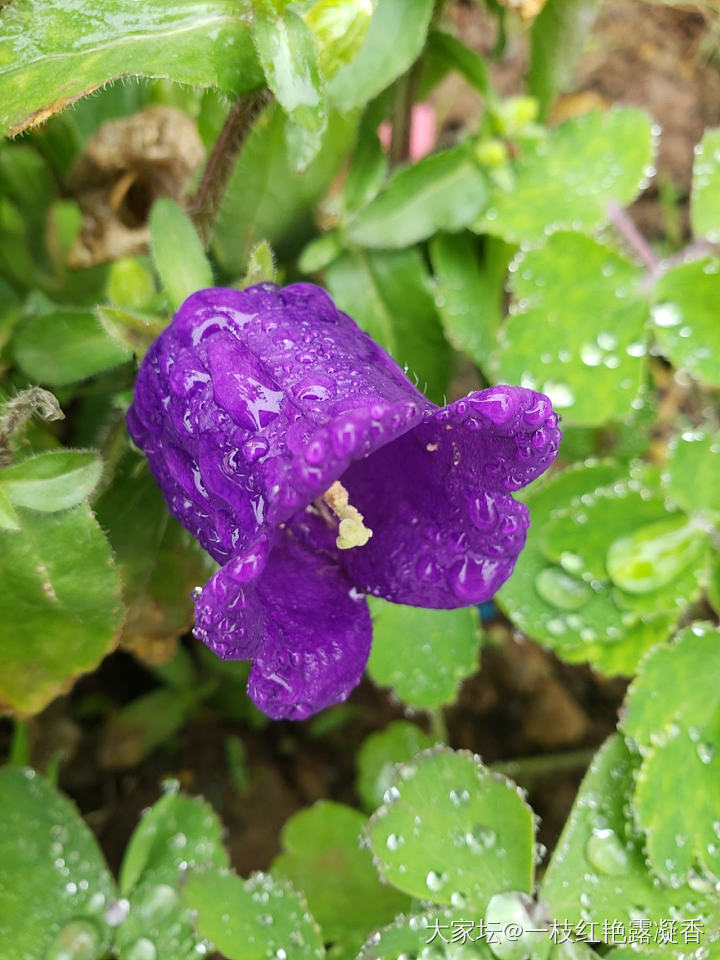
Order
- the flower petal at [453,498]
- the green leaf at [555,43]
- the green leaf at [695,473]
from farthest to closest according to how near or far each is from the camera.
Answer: the green leaf at [555,43]
the green leaf at [695,473]
the flower petal at [453,498]

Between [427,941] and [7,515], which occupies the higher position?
[7,515]

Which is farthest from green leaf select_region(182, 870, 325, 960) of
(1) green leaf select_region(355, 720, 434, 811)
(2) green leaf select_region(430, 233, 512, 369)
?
(2) green leaf select_region(430, 233, 512, 369)

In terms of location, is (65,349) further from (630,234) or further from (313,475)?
(630,234)

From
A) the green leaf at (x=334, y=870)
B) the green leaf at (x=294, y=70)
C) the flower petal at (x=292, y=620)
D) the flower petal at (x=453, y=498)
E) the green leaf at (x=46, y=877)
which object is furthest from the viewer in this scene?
the green leaf at (x=334, y=870)

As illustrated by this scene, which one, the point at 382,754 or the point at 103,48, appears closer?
the point at 103,48

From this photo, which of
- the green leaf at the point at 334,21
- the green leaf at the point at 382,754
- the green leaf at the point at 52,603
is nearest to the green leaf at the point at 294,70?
the green leaf at the point at 334,21

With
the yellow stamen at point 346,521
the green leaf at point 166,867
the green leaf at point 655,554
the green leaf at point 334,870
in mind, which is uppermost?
the yellow stamen at point 346,521

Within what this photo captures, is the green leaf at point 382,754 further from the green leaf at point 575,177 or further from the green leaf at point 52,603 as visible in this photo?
the green leaf at point 575,177

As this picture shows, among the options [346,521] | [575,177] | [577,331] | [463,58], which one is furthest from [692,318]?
[346,521]
